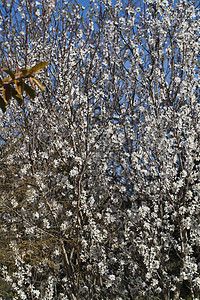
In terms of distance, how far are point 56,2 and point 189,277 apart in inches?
223

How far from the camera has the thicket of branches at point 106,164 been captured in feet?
16.0

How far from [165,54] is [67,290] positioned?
4.38 metres

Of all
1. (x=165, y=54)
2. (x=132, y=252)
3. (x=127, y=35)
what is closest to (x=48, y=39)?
(x=127, y=35)

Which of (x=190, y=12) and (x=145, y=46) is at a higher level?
(x=190, y=12)

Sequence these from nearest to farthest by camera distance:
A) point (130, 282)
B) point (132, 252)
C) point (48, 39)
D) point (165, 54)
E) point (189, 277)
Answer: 1. point (189, 277)
2. point (130, 282)
3. point (132, 252)
4. point (165, 54)
5. point (48, 39)

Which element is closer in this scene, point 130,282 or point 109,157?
point 130,282

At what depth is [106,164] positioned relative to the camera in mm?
5434

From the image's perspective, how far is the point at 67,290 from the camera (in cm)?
519

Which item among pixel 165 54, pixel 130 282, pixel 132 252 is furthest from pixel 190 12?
pixel 130 282

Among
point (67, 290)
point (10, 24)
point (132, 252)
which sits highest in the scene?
point (10, 24)

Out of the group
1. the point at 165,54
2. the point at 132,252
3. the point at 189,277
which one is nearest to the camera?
the point at 189,277

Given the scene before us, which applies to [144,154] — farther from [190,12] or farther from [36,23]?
[36,23]

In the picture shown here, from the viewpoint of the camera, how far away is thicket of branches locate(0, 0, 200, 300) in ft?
16.0

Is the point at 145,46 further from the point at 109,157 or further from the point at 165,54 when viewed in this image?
the point at 109,157
